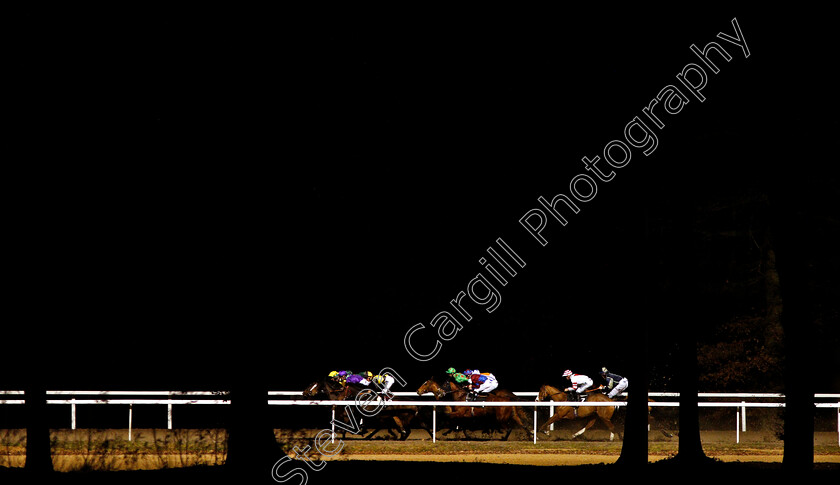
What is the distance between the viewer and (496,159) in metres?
15.2

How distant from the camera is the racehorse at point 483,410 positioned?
15.7 m

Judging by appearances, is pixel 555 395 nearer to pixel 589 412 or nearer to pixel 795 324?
pixel 589 412

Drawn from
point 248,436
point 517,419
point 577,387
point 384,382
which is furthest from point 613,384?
point 248,436

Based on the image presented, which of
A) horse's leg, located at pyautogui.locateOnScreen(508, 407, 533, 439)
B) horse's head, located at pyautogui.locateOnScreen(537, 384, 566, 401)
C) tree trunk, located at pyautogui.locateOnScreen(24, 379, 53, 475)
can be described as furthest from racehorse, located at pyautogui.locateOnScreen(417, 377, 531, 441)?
tree trunk, located at pyautogui.locateOnScreen(24, 379, 53, 475)

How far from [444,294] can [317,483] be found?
12015 mm

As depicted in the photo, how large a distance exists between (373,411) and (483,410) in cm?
173

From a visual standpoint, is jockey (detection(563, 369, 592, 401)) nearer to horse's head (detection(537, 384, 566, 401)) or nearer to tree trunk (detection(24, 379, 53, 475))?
horse's head (detection(537, 384, 566, 401))

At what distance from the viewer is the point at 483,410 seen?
616 inches

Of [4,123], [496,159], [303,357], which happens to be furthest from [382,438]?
[4,123]

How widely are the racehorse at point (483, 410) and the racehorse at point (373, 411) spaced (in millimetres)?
527

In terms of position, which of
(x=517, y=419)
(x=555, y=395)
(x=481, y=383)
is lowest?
(x=517, y=419)

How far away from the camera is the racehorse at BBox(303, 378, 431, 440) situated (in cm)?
1559

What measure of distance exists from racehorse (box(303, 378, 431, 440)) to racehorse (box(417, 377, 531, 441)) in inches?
20.8

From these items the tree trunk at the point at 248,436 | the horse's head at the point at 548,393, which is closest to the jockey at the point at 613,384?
the horse's head at the point at 548,393
